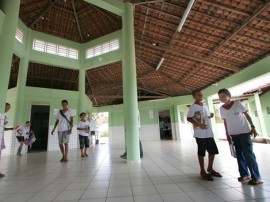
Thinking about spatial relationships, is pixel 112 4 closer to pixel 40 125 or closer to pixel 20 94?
pixel 20 94

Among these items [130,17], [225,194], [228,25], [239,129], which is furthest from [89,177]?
[228,25]

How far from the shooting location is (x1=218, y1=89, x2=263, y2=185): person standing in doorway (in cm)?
218

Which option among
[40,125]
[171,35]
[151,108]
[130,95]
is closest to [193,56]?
[171,35]

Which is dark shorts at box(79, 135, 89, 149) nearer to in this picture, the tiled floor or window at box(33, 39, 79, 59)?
the tiled floor

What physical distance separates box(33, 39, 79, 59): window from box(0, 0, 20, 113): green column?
5080 mm

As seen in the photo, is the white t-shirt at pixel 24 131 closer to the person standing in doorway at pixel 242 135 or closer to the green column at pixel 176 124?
the person standing in doorway at pixel 242 135

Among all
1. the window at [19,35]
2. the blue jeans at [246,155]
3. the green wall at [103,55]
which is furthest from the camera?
the green wall at [103,55]

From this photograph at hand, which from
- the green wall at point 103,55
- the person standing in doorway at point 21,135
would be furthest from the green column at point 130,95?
the person standing in doorway at point 21,135

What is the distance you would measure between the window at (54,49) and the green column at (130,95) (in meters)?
5.26

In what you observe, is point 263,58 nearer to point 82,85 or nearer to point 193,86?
point 193,86

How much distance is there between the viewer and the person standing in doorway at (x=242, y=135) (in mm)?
2178

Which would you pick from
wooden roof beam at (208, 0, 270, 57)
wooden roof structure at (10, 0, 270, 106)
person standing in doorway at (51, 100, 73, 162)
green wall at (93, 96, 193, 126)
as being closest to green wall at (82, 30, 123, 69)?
wooden roof structure at (10, 0, 270, 106)

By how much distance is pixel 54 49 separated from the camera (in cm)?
873

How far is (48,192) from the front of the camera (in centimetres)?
212
